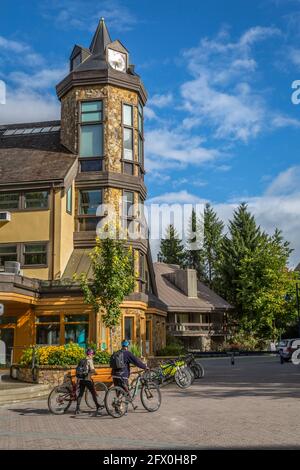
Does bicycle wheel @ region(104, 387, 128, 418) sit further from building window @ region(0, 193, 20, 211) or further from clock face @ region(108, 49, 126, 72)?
clock face @ region(108, 49, 126, 72)

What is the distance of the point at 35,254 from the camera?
27.6m

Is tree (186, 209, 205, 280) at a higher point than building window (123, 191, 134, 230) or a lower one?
higher

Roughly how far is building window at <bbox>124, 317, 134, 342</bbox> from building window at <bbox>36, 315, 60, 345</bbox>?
333 centimetres

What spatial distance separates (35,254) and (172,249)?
173 ft

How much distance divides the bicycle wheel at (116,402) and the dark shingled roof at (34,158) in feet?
53.2

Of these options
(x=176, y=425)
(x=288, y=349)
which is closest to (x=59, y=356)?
(x=176, y=425)

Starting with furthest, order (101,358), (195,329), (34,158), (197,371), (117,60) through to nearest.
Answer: (195,329), (117,60), (34,158), (197,371), (101,358)

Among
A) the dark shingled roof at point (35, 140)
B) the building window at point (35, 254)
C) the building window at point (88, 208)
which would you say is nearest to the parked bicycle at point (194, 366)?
the building window at point (35, 254)

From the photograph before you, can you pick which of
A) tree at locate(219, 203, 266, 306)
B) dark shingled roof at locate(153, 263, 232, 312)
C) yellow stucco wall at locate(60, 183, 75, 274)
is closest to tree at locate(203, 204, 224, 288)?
tree at locate(219, 203, 266, 306)

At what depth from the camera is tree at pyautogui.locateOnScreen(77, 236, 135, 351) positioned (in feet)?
75.4

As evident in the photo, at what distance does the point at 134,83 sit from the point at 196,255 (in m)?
48.1

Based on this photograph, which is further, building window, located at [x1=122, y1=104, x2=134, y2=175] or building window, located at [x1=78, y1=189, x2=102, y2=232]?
building window, located at [x1=122, y1=104, x2=134, y2=175]

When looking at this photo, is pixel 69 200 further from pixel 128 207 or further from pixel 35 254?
pixel 35 254

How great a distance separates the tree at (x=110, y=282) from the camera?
75.4 feet
